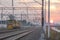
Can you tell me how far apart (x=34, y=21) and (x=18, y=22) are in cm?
259

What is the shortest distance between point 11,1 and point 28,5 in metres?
3.13

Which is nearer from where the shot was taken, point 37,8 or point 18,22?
point 37,8

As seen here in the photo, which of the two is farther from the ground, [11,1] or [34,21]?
[11,1]

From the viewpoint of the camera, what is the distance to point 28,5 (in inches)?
1055

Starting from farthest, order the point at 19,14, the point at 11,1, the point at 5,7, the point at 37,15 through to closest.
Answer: the point at 37,15 < the point at 19,14 < the point at 5,7 < the point at 11,1

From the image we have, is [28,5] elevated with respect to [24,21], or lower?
elevated

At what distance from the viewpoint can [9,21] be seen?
99.3 feet

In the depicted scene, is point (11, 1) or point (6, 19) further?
point (6, 19)

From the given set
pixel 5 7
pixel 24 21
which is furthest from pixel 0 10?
pixel 24 21

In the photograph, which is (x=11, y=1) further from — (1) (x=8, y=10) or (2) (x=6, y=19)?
(2) (x=6, y=19)

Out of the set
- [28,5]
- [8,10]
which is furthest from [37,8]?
[8,10]

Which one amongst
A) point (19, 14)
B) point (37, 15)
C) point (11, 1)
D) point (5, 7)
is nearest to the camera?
point (11, 1)

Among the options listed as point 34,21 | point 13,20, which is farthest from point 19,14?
point 34,21

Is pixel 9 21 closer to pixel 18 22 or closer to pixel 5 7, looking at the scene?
pixel 18 22
